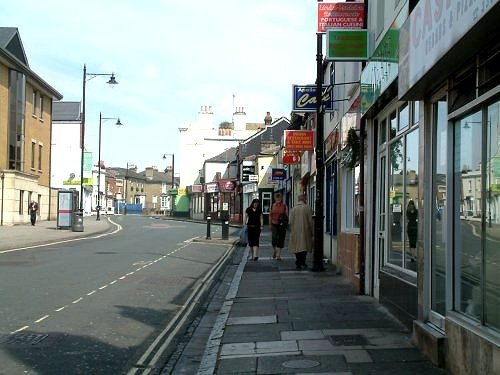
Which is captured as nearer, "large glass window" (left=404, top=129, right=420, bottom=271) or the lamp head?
"large glass window" (left=404, top=129, right=420, bottom=271)

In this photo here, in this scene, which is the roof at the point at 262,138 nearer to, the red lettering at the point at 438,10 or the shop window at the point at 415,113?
the shop window at the point at 415,113

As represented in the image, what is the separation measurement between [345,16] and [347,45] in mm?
1113

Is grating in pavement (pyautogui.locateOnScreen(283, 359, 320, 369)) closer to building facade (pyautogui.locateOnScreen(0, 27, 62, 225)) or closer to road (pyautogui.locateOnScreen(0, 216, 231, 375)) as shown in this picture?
road (pyautogui.locateOnScreen(0, 216, 231, 375))

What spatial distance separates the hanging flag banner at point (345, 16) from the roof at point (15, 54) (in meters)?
30.2

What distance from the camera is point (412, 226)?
727cm

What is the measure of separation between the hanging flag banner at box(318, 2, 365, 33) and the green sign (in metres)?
0.75

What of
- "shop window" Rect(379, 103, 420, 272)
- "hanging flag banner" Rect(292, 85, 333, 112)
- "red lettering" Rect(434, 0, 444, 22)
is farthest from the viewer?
"hanging flag banner" Rect(292, 85, 333, 112)

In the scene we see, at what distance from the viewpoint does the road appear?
617 cm

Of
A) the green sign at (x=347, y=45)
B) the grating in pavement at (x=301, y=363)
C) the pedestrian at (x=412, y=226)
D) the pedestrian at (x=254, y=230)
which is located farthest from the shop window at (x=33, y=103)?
the grating in pavement at (x=301, y=363)

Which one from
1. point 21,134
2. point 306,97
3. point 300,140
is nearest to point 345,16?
point 306,97

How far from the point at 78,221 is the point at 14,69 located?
1358 cm

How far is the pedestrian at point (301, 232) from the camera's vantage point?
14.1 meters

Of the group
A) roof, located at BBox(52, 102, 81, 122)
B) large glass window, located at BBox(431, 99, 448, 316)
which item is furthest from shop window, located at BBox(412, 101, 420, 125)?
roof, located at BBox(52, 102, 81, 122)

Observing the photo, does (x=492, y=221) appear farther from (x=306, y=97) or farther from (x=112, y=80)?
(x=112, y=80)
